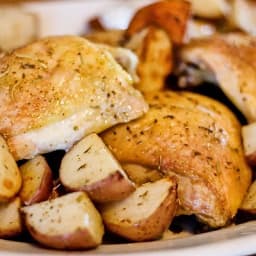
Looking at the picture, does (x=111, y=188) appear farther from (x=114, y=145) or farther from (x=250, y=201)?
(x=250, y=201)

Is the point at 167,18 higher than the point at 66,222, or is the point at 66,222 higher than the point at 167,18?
the point at 167,18

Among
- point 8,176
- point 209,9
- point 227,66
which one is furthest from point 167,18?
point 8,176

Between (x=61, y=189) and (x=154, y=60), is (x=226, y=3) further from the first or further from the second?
(x=61, y=189)

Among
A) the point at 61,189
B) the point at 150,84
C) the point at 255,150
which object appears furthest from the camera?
the point at 150,84

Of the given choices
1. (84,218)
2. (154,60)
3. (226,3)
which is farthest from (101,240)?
(226,3)

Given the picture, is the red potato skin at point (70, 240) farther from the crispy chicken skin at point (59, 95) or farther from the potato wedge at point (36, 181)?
the crispy chicken skin at point (59, 95)
